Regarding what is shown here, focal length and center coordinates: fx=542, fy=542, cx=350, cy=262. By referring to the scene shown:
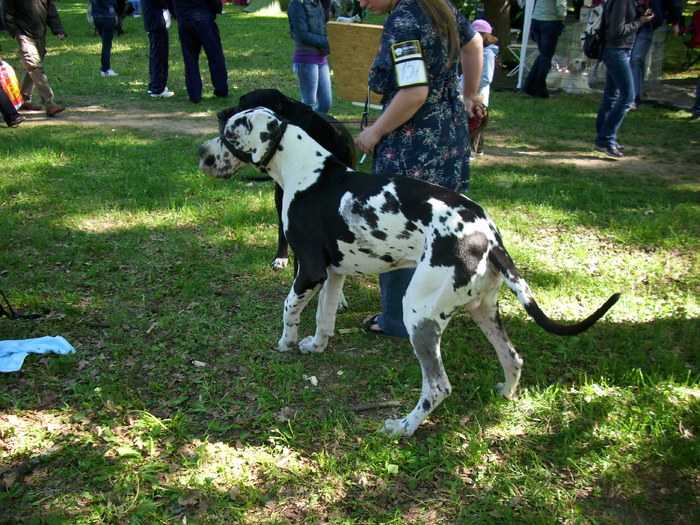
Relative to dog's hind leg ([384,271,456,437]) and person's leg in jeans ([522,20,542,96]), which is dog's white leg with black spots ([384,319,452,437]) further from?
person's leg in jeans ([522,20,542,96])

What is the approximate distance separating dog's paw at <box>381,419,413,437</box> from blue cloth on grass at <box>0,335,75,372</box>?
2.34 meters

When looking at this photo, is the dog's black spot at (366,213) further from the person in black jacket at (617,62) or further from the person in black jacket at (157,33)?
the person in black jacket at (157,33)

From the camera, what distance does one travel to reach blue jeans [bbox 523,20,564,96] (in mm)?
11516

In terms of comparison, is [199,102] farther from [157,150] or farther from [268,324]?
[268,324]

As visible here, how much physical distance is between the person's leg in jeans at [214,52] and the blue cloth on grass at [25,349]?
810 cm

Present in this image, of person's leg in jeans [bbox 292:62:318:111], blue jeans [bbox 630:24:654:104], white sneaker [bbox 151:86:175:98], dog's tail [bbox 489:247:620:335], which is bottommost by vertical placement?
dog's tail [bbox 489:247:620:335]

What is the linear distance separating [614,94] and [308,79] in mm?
4636

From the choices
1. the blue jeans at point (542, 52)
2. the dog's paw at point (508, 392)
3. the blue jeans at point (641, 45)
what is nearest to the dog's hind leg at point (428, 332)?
the dog's paw at point (508, 392)

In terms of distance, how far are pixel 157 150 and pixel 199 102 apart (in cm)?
343

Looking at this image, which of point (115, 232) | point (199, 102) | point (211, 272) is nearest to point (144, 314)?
point (211, 272)

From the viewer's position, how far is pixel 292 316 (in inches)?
149

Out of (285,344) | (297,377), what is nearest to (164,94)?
(285,344)

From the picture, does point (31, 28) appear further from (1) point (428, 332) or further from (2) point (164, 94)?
(1) point (428, 332)

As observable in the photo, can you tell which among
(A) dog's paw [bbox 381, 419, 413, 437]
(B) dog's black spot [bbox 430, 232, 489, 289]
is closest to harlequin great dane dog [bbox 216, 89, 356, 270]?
(A) dog's paw [bbox 381, 419, 413, 437]
